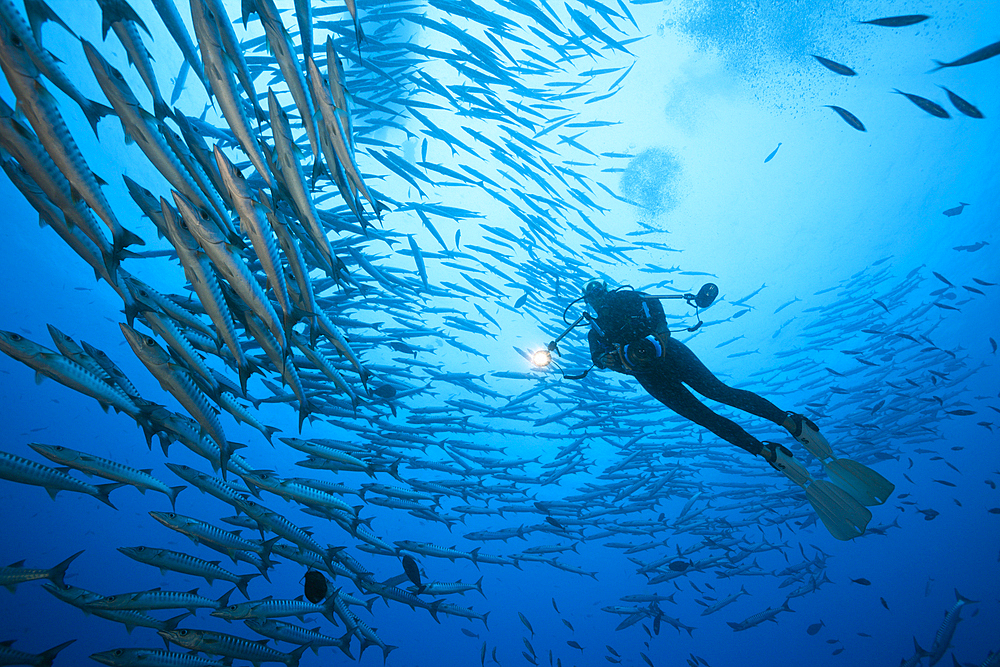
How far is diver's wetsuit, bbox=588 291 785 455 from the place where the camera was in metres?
4.61

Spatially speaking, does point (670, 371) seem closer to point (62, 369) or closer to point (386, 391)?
point (386, 391)

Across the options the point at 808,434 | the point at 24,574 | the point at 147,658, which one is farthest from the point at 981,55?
the point at 24,574

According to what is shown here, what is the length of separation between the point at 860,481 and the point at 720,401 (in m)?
1.95

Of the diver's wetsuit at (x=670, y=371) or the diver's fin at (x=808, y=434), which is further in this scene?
the diver's wetsuit at (x=670, y=371)

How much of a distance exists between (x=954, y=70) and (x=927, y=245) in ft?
22.3

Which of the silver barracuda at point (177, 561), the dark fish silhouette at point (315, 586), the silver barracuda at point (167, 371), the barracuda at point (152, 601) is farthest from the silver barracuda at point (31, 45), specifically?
→ the barracuda at point (152, 601)

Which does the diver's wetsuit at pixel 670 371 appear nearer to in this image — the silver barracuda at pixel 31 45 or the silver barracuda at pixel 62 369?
the silver barracuda at pixel 62 369

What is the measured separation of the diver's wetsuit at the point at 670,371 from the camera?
181 inches

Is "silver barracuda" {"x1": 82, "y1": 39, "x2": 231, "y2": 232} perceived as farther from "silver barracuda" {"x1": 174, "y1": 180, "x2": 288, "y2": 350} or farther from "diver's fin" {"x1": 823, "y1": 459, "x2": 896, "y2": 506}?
"diver's fin" {"x1": 823, "y1": 459, "x2": 896, "y2": 506}

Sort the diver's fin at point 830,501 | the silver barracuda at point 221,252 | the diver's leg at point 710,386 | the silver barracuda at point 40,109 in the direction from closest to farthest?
the silver barracuda at point 40,109 → the silver barracuda at point 221,252 → the diver's fin at point 830,501 → the diver's leg at point 710,386

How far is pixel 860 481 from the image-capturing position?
15.6 feet

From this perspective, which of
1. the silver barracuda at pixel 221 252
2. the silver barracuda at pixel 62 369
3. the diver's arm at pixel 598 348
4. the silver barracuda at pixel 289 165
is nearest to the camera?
the silver barracuda at pixel 221 252

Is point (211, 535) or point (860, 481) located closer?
point (211, 535)

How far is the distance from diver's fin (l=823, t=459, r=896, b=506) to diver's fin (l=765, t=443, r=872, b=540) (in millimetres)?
81
